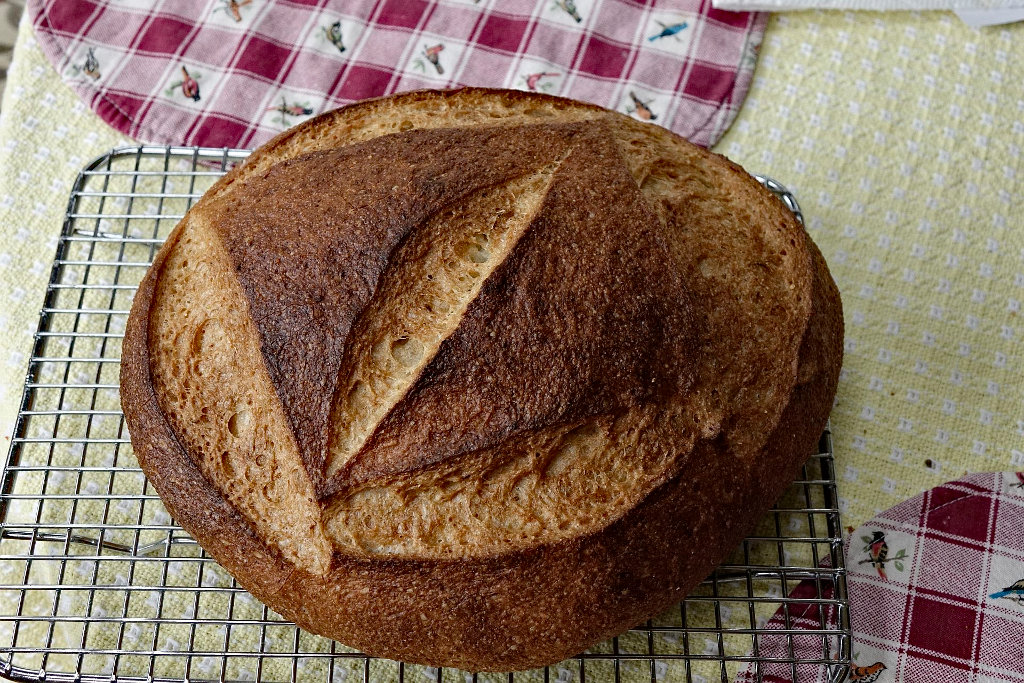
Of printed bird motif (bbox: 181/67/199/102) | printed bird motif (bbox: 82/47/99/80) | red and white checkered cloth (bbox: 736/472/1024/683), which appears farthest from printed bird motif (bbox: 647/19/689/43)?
printed bird motif (bbox: 82/47/99/80)

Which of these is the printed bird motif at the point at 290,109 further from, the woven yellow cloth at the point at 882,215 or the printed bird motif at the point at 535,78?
the printed bird motif at the point at 535,78

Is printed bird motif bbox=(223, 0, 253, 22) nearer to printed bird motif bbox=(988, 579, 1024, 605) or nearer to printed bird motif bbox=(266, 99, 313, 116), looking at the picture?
printed bird motif bbox=(266, 99, 313, 116)

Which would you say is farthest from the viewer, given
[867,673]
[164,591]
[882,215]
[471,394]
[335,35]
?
[335,35]

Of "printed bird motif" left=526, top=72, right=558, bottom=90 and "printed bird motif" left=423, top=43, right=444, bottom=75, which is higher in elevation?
"printed bird motif" left=526, top=72, right=558, bottom=90

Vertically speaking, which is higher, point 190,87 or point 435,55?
point 435,55

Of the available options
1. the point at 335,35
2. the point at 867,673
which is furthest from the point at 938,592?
the point at 335,35

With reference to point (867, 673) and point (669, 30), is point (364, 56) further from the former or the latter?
point (867, 673)

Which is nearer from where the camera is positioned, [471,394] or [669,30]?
[471,394]
